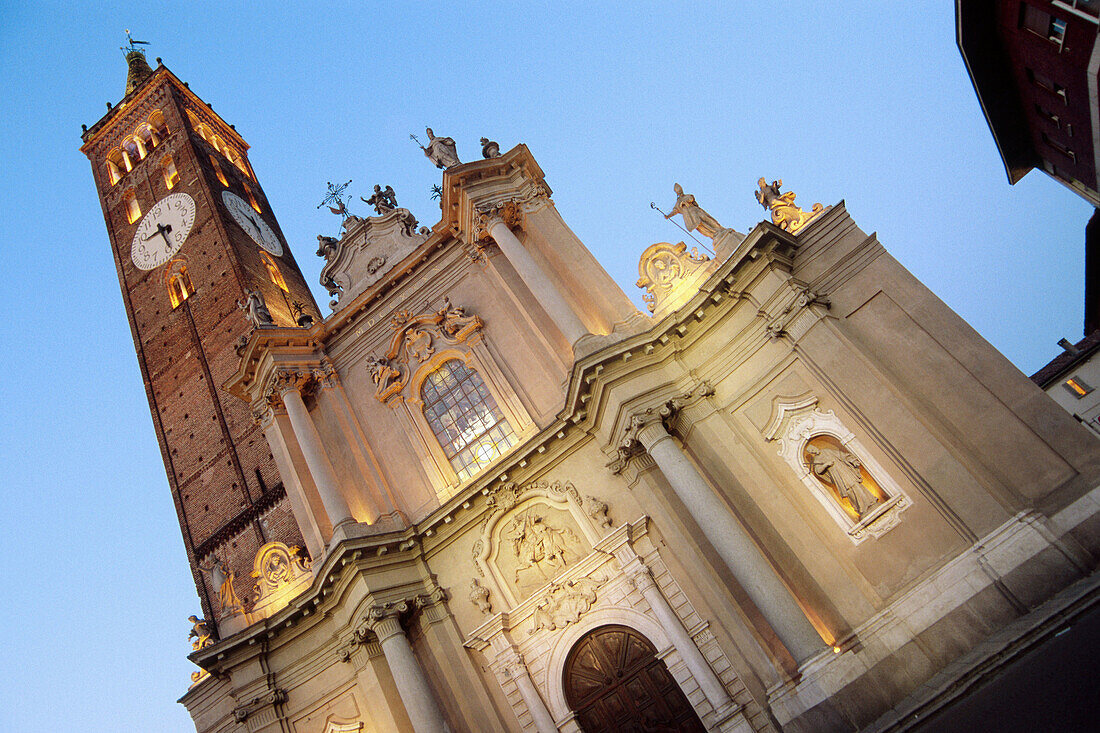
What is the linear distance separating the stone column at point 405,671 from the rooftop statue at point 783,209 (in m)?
10.0

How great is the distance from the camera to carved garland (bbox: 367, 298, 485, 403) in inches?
644

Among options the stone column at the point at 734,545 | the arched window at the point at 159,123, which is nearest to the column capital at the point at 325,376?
the stone column at the point at 734,545

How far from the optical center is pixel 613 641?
41.1 feet

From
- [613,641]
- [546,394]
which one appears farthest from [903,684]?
[546,394]

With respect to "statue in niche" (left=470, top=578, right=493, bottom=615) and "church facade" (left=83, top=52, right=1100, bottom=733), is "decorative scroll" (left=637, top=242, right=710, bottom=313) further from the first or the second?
"statue in niche" (left=470, top=578, right=493, bottom=615)

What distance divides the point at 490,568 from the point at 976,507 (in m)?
8.24

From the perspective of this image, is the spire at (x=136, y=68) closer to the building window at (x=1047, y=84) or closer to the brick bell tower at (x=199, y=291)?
the brick bell tower at (x=199, y=291)

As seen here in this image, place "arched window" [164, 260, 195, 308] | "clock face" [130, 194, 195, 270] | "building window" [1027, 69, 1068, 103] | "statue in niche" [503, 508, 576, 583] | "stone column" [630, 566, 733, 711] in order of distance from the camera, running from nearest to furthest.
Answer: "stone column" [630, 566, 733, 711], "statue in niche" [503, 508, 576, 583], "building window" [1027, 69, 1068, 103], "arched window" [164, 260, 195, 308], "clock face" [130, 194, 195, 270]

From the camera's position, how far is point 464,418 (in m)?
15.8

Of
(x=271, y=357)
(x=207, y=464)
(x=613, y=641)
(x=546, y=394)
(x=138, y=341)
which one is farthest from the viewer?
(x=138, y=341)

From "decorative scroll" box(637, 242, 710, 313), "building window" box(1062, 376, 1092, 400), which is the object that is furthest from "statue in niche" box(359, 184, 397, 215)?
"building window" box(1062, 376, 1092, 400)

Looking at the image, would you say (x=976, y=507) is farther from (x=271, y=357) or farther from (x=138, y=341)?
(x=138, y=341)

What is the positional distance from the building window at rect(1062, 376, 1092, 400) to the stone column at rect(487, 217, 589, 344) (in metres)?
26.7

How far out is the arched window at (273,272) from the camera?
25891 millimetres
